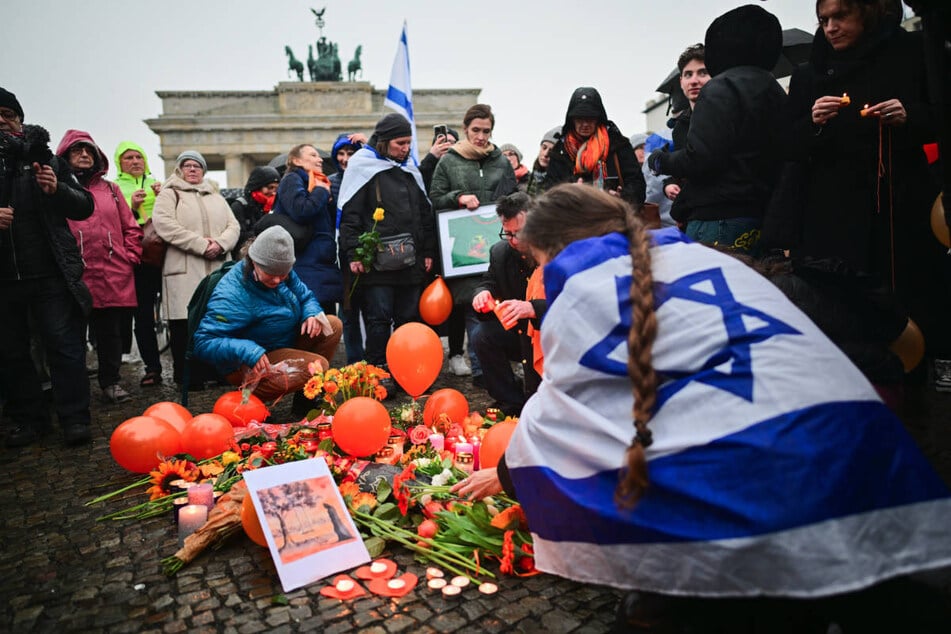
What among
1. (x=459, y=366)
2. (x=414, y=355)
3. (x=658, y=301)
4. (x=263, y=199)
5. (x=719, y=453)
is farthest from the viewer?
(x=263, y=199)

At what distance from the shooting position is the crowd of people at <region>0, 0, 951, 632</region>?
5.33 feet

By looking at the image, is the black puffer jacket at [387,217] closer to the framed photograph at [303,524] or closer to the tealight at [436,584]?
the framed photograph at [303,524]

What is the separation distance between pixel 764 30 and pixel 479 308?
7.78 feet

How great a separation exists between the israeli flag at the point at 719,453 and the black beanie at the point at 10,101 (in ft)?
14.4

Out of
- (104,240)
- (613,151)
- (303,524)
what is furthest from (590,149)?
(104,240)

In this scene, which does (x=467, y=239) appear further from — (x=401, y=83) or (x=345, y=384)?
(x=401, y=83)

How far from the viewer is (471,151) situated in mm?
6211

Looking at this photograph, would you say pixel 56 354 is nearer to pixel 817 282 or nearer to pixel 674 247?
pixel 674 247

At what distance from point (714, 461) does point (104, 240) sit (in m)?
6.06

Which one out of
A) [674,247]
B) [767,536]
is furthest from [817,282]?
[767,536]

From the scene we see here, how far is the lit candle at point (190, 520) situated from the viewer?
9.70 ft

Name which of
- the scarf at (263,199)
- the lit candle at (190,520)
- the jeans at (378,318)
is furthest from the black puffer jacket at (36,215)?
the scarf at (263,199)

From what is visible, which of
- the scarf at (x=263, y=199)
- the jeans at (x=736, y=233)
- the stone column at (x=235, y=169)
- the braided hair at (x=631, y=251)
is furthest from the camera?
the stone column at (x=235, y=169)

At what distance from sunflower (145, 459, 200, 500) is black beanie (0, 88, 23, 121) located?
2.79 meters
